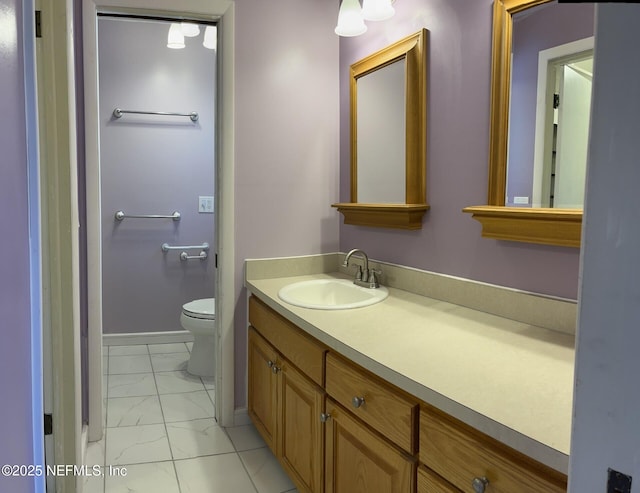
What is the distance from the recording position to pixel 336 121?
263 cm

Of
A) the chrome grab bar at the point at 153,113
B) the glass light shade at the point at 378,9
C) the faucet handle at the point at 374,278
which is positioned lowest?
the faucet handle at the point at 374,278

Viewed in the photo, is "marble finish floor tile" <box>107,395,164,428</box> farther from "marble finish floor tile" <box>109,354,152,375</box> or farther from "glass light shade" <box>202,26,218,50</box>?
"glass light shade" <box>202,26,218,50</box>

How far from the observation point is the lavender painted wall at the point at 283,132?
2.45 m

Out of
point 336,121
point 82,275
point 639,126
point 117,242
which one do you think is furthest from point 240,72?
point 639,126

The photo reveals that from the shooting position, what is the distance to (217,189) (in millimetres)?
2496

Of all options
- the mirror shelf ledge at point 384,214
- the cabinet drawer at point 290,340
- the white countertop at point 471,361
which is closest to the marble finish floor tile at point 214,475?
the cabinet drawer at point 290,340

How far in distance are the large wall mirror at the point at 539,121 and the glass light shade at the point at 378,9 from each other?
1.69ft

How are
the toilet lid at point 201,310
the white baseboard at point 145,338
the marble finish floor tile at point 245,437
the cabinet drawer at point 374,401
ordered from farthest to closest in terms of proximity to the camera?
the white baseboard at point 145,338
the toilet lid at point 201,310
the marble finish floor tile at point 245,437
the cabinet drawer at point 374,401

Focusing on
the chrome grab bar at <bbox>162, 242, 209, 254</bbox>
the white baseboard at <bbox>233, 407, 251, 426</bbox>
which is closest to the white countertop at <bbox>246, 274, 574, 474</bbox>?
the white baseboard at <bbox>233, 407, 251, 426</bbox>

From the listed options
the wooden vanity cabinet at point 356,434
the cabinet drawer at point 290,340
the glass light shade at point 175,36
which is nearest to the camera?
the wooden vanity cabinet at point 356,434

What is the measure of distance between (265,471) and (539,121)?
1711 millimetres

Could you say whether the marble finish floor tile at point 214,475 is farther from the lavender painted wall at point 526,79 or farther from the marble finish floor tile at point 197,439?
the lavender painted wall at point 526,79

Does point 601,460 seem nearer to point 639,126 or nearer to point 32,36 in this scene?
point 639,126

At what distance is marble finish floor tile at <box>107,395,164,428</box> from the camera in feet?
8.52
